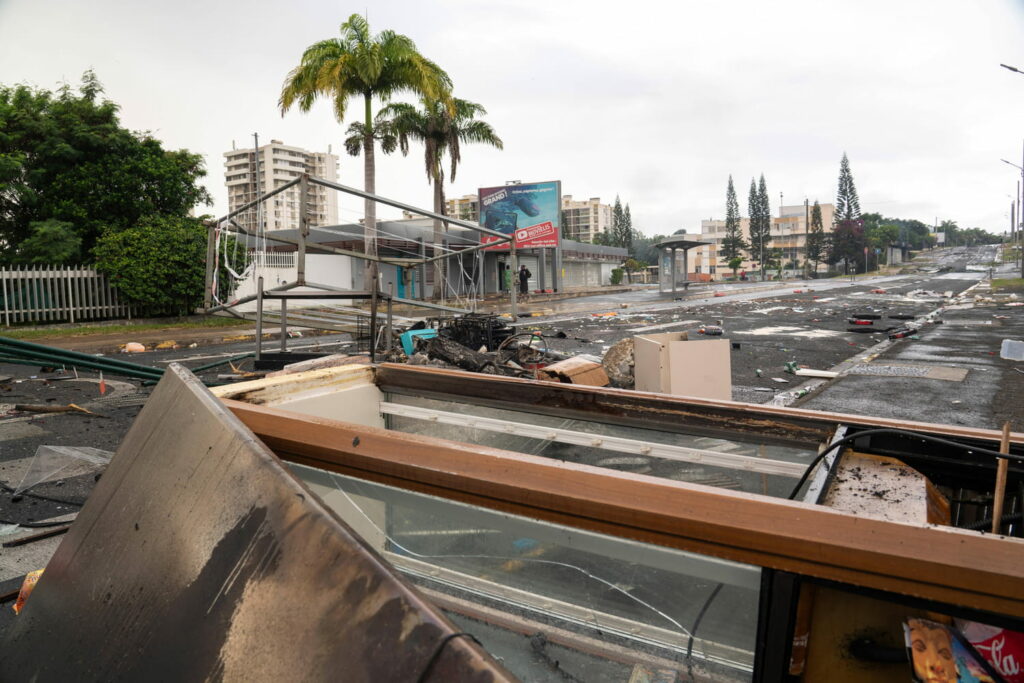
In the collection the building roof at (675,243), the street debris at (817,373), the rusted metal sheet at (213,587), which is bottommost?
the street debris at (817,373)

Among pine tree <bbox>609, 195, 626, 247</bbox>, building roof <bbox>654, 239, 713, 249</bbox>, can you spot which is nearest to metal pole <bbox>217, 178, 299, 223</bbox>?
building roof <bbox>654, 239, 713, 249</bbox>

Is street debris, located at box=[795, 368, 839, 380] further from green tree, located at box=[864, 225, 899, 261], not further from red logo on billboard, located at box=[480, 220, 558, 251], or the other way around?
green tree, located at box=[864, 225, 899, 261]

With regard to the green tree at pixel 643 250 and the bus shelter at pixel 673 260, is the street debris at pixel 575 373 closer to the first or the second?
the bus shelter at pixel 673 260

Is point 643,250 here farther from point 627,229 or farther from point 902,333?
point 902,333

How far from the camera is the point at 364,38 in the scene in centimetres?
1959

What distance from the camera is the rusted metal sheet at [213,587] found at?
74cm

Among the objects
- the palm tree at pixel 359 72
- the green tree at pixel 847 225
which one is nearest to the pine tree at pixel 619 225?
the green tree at pixel 847 225

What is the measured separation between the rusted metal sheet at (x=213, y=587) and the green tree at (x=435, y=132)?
86.4 feet

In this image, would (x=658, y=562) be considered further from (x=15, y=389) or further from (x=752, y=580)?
(x=15, y=389)

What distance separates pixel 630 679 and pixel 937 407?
230 inches

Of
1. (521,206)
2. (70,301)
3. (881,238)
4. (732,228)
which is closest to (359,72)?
(70,301)

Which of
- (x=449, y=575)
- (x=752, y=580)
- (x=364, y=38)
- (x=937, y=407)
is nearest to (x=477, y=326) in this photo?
(x=937, y=407)

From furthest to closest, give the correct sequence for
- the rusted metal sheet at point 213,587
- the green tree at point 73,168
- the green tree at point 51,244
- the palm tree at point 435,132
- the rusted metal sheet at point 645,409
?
the palm tree at point 435,132 < the green tree at point 73,168 < the green tree at point 51,244 < the rusted metal sheet at point 645,409 < the rusted metal sheet at point 213,587

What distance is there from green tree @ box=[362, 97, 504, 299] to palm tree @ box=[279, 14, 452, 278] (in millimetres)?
5581
